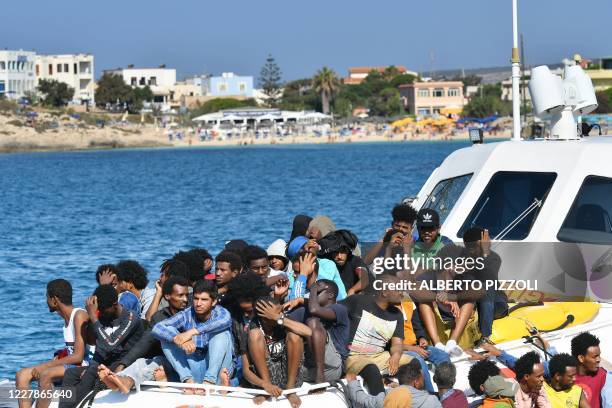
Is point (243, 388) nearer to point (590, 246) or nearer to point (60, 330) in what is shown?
point (590, 246)

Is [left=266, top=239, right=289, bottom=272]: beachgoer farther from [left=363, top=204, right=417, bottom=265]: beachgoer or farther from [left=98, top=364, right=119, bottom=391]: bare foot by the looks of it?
[left=98, top=364, right=119, bottom=391]: bare foot

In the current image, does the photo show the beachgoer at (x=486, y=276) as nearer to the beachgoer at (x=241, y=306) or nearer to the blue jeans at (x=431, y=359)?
the blue jeans at (x=431, y=359)

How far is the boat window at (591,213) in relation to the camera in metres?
Result: 12.2

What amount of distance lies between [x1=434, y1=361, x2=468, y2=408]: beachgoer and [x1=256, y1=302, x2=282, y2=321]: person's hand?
1292mm

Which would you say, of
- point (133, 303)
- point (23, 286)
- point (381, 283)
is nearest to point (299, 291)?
point (381, 283)

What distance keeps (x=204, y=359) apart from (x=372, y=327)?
135 centimetres

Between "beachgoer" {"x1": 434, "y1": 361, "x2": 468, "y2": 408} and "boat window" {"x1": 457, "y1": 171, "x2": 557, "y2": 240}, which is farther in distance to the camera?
"boat window" {"x1": 457, "y1": 171, "x2": 557, "y2": 240}

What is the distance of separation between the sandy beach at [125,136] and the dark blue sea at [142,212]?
54.4 metres

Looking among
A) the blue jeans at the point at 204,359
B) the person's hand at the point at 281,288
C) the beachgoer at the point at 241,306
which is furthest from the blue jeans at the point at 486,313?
the blue jeans at the point at 204,359

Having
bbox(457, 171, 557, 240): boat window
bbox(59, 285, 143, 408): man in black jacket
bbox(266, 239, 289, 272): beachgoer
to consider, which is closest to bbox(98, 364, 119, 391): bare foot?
bbox(59, 285, 143, 408): man in black jacket

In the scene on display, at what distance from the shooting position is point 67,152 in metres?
171

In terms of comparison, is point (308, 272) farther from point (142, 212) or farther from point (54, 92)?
point (54, 92)

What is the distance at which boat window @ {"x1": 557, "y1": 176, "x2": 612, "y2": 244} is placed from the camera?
12.2m

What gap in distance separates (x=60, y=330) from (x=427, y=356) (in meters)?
13.2
